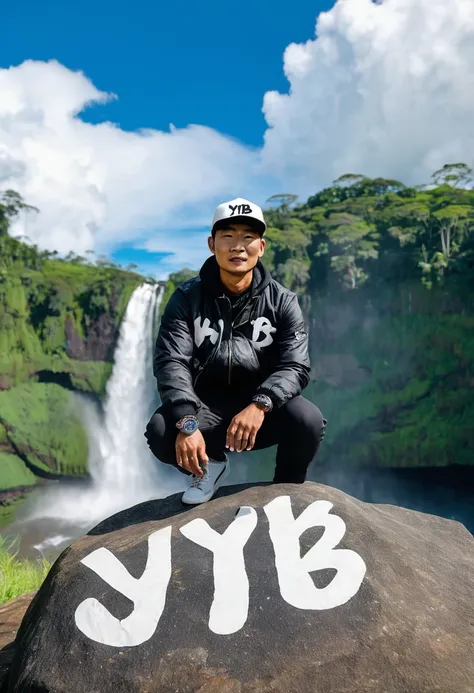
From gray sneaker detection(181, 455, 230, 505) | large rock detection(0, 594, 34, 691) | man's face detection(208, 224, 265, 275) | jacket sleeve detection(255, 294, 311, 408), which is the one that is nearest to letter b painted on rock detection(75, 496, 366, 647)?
gray sneaker detection(181, 455, 230, 505)

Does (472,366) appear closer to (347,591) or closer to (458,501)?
(458,501)

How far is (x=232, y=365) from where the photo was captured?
281 centimetres

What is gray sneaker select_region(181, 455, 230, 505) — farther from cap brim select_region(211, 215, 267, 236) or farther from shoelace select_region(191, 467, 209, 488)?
cap brim select_region(211, 215, 267, 236)

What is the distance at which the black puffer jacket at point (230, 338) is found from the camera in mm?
2791

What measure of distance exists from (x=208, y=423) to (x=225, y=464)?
0.96 ft

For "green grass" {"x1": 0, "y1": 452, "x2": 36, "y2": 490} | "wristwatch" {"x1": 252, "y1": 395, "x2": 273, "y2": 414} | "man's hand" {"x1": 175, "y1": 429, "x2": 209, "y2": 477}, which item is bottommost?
"green grass" {"x1": 0, "y1": 452, "x2": 36, "y2": 490}

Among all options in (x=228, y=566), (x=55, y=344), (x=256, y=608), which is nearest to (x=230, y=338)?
(x=228, y=566)

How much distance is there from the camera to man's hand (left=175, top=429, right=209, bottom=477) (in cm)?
260

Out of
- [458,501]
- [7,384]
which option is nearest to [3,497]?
[7,384]

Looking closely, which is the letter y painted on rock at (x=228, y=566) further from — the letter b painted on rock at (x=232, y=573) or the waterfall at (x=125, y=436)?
the waterfall at (x=125, y=436)

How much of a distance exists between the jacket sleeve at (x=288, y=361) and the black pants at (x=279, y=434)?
91mm

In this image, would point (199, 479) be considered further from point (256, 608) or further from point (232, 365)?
point (256, 608)

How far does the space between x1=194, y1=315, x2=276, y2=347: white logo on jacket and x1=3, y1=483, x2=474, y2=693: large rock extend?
2.40 ft

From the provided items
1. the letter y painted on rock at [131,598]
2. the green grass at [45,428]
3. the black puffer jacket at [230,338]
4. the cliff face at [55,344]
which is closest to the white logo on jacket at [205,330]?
the black puffer jacket at [230,338]
